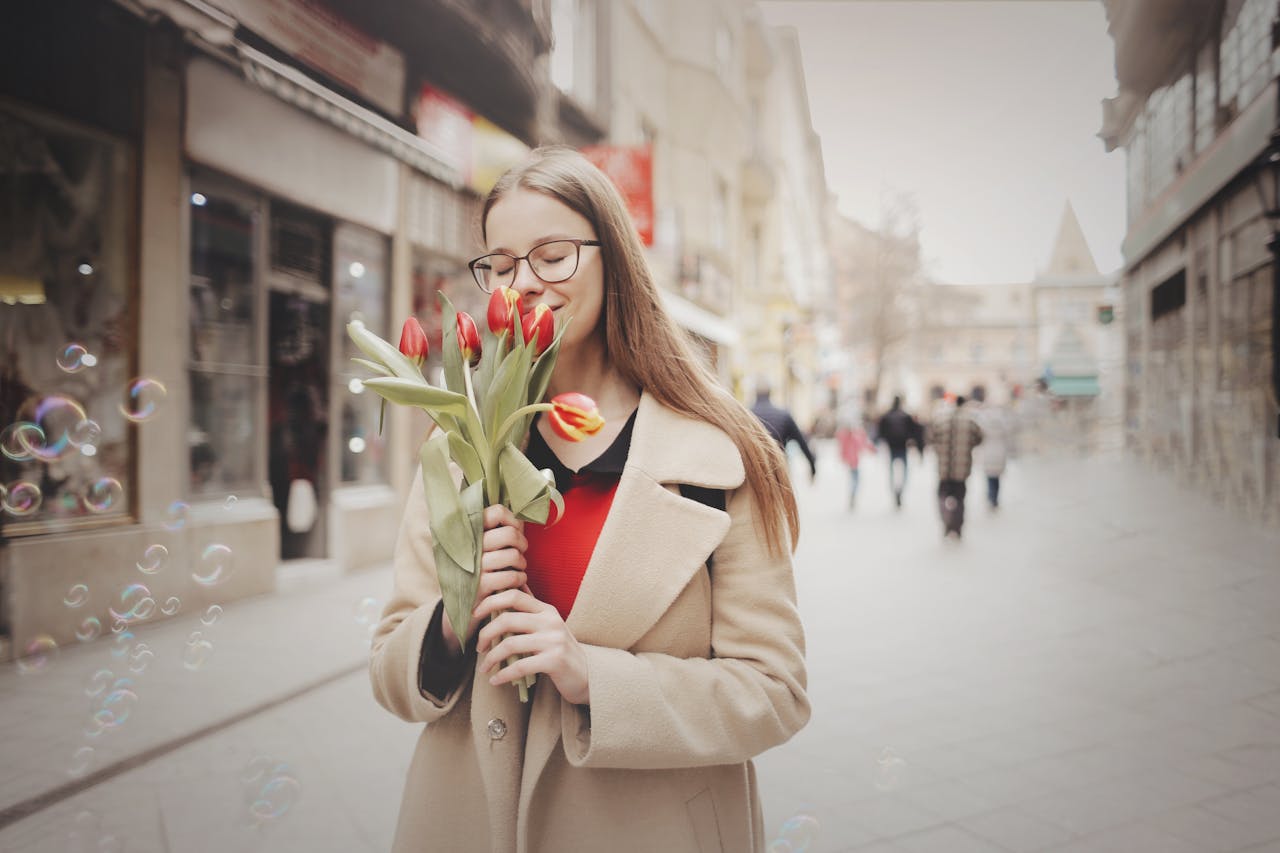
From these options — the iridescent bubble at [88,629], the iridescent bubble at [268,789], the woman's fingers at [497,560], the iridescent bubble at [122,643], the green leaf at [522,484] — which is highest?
the green leaf at [522,484]

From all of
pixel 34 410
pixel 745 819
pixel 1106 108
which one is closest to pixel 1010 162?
pixel 1106 108

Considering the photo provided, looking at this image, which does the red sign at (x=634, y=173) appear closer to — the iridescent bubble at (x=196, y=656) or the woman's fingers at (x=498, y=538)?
the iridescent bubble at (x=196, y=656)

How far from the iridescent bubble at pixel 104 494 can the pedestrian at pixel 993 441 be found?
9599mm

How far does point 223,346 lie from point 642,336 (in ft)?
20.6

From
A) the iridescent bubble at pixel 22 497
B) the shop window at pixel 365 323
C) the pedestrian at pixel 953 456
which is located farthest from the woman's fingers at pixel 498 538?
the pedestrian at pixel 953 456

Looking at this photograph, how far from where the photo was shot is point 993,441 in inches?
442

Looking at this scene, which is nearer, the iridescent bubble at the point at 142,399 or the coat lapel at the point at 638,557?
the coat lapel at the point at 638,557

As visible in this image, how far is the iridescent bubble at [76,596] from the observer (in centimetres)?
510

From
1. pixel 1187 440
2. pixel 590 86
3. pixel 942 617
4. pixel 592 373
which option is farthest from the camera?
pixel 590 86

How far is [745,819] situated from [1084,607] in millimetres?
5297

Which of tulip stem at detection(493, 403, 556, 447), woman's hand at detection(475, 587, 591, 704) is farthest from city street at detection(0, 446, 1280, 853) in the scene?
tulip stem at detection(493, 403, 556, 447)

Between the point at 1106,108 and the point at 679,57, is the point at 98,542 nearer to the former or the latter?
the point at 1106,108

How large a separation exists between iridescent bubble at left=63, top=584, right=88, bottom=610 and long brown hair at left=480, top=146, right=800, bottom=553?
503cm

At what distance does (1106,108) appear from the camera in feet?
8.59
